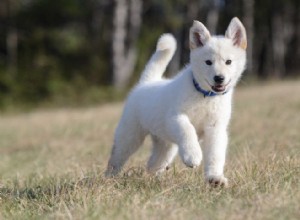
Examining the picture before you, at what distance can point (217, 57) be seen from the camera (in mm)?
5367

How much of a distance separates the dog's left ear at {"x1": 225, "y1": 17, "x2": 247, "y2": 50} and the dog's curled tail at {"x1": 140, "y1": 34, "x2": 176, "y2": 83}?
112 centimetres

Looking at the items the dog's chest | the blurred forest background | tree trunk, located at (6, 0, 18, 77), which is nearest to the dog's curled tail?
the dog's chest

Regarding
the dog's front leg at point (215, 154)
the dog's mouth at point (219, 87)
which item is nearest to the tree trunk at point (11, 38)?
the dog's front leg at point (215, 154)

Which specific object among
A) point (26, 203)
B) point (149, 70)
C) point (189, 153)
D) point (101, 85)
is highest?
point (149, 70)

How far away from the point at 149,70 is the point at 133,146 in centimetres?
87

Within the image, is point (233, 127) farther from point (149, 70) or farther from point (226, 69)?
point (226, 69)

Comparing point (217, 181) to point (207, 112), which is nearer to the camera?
point (217, 181)

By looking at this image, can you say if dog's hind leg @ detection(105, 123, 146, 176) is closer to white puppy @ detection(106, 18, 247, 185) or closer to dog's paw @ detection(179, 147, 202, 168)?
white puppy @ detection(106, 18, 247, 185)

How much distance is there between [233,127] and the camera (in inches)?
464

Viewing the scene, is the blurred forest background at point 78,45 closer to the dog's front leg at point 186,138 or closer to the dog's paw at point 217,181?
the dog's front leg at point 186,138

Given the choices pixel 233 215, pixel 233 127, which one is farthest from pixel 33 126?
pixel 233 215

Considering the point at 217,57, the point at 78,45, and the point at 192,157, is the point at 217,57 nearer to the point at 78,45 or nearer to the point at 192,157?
the point at 192,157

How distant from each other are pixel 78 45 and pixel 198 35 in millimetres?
24063

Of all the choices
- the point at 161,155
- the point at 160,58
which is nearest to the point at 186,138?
the point at 161,155
